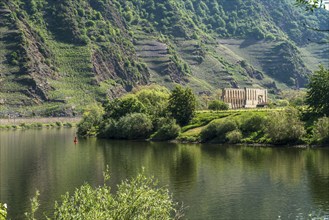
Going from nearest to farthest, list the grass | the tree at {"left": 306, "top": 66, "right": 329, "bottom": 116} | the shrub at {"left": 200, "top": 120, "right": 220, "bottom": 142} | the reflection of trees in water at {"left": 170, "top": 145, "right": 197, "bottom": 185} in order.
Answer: the reflection of trees in water at {"left": 170, "top": 145, "right": 197, "bottom": 185} → the tree at {"left": 306, "top": 66, "right": 329, "bottom": 116} → the shrub at {"left": 200, "top": 120, "right": 220, "bottom": 142} → the grass

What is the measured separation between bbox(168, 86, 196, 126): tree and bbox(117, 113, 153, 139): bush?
336 inches

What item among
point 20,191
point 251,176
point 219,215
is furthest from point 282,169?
point 20,191

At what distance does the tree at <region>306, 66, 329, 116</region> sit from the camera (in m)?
145

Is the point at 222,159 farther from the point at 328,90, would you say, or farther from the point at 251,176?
the point at 328,90

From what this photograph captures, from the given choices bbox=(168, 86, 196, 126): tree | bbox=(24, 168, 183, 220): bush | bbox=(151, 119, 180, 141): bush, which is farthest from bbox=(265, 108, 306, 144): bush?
bbox=(24, 168, 183, 220): bush

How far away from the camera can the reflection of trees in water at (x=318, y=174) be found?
67.7 m

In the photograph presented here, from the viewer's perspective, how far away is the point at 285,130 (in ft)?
438

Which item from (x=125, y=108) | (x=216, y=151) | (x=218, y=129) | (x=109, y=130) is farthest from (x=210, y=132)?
(x=125, y=108)

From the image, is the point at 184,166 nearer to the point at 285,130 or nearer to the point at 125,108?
the point at 285,130

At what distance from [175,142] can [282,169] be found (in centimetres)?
6664

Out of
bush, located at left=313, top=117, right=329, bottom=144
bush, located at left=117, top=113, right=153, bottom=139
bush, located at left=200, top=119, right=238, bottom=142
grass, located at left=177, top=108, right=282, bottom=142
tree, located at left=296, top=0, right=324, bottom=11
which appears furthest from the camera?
bush, located at left=117, top=113, right=153, bottom=139

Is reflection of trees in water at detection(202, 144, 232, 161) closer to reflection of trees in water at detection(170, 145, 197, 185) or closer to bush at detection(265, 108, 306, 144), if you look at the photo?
reflection of trees in water at detection(170, 145, 197, 185)

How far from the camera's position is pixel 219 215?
58656 mm

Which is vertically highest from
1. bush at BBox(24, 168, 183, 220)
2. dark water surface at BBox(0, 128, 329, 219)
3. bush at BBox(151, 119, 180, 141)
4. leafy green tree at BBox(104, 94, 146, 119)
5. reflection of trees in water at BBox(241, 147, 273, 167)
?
leafy green tree at BBox(104, 94, 146, 119)
